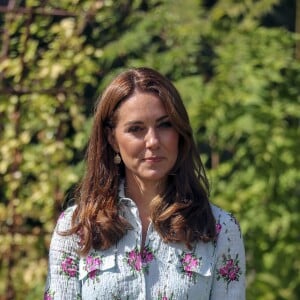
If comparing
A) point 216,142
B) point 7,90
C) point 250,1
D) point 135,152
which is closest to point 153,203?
point 135,152

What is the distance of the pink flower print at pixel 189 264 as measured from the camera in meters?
3.24

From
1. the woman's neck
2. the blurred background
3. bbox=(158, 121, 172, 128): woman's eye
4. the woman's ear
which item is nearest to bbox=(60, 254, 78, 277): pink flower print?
the woman's neck

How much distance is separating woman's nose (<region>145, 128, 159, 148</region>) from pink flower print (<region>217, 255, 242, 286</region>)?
0.40 meters

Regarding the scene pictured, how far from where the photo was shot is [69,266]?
3.29 metres

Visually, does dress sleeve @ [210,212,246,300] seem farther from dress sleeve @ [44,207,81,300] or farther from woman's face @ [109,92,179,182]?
dress sleeve @ [44,207,81,300]

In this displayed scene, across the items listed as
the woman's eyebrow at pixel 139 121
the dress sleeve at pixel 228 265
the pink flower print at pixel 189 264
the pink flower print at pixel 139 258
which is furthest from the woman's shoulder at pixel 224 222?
the woman's eyebrow at pixel 139 121

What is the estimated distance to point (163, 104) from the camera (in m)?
3.26

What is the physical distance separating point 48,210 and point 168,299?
217 centimetres

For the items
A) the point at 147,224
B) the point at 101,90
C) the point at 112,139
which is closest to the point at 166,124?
the point at 112,139

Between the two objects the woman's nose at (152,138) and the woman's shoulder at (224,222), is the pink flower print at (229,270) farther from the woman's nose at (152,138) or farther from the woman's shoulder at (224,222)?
the woman's nose at (152,138)

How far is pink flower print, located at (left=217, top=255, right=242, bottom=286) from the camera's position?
3291mm

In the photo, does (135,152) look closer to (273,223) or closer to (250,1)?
(273,223)

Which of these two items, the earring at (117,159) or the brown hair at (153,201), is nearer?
the brown hair at (153,201)

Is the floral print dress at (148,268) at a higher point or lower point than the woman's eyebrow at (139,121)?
lower
